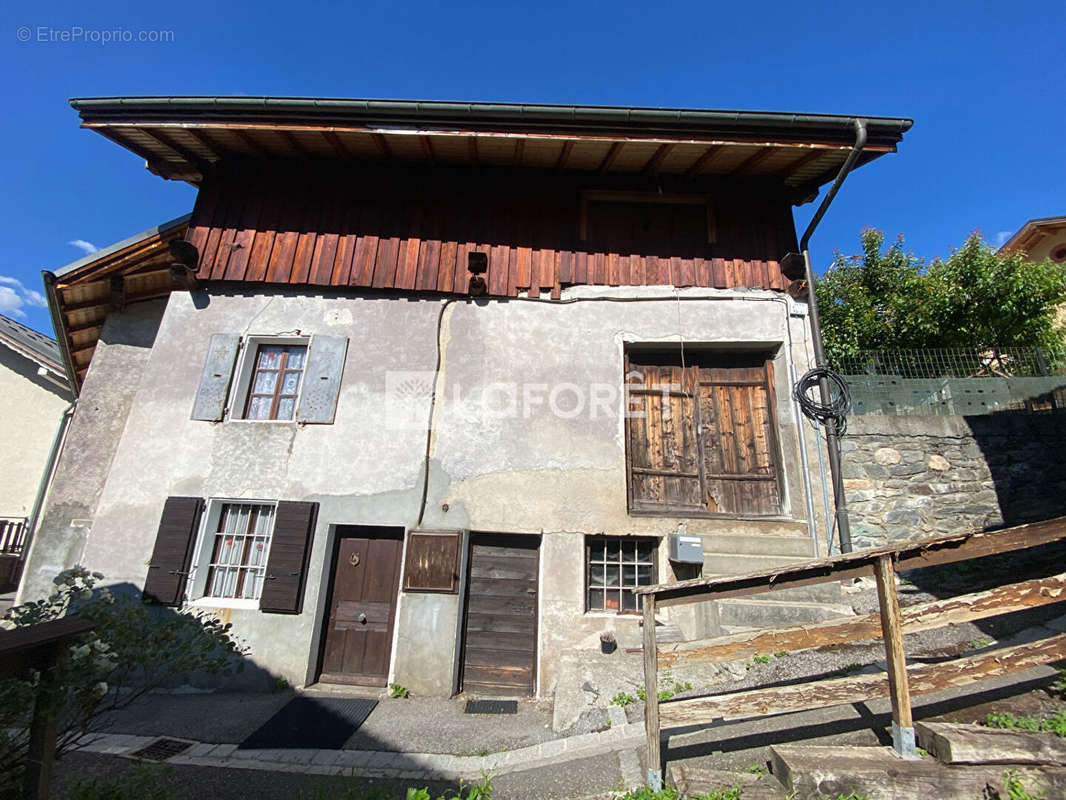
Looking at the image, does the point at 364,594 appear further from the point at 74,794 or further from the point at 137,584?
the point at 74,794

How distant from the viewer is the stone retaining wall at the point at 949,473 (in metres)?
6.57

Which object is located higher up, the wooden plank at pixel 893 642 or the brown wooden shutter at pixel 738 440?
the brown wooden shutter at pixel 738 440

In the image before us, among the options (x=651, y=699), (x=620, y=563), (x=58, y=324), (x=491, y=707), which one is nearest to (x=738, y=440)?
(x=620, y=563)

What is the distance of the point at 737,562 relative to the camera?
20.2 ft

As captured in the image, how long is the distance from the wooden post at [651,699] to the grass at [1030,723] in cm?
214

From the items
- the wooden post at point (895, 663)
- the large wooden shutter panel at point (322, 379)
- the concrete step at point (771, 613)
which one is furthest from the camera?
the large wooden shutter panel at point (322, 379)

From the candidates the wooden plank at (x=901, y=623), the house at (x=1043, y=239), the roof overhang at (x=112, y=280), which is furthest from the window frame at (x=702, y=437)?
the house at (x=1043, y=239)

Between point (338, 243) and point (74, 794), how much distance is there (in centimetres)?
677

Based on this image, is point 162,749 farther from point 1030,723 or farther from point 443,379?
point 1030,723

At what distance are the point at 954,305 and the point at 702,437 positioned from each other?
30.9ft

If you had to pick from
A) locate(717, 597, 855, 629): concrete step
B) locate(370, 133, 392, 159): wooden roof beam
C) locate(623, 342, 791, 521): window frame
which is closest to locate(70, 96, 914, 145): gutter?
locate(370, 133, 392, 159): wooden roof beam

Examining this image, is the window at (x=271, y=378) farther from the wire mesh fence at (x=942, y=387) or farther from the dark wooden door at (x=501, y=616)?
the wire mesh fence at (x=942, y=387)

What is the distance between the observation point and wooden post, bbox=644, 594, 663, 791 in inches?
126

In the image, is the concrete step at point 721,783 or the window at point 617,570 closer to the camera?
the concrete step at point 721,783
